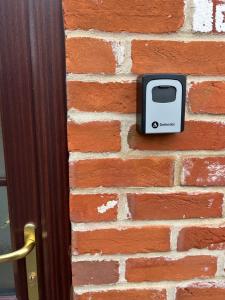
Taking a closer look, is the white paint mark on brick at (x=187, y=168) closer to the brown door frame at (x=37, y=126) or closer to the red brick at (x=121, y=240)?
the red brick at (x=121, y=240)

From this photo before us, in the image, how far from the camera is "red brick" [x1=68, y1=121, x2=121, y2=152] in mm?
723

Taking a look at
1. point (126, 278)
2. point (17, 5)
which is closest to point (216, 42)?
point (17, 5)

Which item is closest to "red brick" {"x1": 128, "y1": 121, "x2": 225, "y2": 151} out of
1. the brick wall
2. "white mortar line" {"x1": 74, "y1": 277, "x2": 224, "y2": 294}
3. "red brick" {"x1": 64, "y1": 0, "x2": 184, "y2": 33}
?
the brick wall

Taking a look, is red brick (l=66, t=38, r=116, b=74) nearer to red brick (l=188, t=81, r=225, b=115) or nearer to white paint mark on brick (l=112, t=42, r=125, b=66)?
white paint mark on brick (l=112, t=42, r=125, b=66)

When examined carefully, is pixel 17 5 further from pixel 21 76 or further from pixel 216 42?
pixel 216 42

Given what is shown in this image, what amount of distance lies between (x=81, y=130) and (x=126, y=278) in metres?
0.39

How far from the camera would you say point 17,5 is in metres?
0.74

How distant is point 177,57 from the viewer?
70cm

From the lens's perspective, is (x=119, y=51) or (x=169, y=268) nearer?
(x=119, y=51)

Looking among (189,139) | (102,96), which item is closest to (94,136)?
(102,96)

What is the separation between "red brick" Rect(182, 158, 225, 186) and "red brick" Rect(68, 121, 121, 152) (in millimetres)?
172

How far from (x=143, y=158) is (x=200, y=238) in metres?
0.25

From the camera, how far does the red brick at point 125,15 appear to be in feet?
2.20

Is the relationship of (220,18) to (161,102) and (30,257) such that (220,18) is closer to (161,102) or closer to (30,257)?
(161,102)
